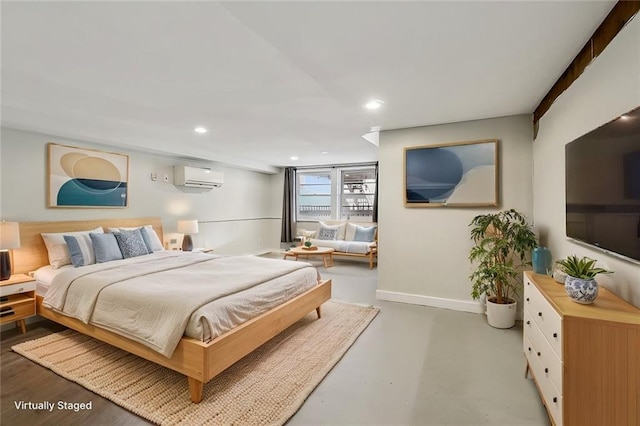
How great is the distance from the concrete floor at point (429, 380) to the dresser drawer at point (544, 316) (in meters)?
0.55

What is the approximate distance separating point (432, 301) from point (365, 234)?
314 cm

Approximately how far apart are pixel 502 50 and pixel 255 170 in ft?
19.8

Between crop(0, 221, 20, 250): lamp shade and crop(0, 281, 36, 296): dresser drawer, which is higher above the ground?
crop(0, 221, 20, 250): lamp shade

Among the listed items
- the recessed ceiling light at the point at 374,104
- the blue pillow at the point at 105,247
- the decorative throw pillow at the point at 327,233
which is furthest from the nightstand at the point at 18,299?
the decorative throw pillow at the point at 327,233

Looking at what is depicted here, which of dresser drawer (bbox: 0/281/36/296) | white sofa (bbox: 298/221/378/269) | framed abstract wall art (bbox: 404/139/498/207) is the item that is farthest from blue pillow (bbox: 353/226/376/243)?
dresser drawer (bbox: 0/281/36/296)

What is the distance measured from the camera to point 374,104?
9.70 ft

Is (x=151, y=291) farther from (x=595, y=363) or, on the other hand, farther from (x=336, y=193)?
(x=336, y=193)

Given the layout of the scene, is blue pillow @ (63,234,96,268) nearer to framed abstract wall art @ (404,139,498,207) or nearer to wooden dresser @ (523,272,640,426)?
framed abstract wall art @ (404,139,498,207)

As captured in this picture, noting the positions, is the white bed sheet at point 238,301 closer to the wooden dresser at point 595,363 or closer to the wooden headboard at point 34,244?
the wooden headboard at point 34,244

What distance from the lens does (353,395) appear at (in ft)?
6.56

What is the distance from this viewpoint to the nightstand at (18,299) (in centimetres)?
278

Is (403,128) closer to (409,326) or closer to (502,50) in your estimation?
(502,50)

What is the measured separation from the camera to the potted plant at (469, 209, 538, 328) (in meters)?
2.99

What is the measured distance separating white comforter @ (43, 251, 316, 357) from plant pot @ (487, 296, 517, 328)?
2.05 meters
